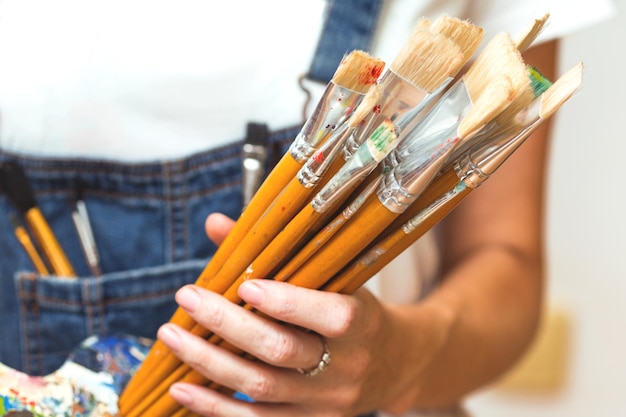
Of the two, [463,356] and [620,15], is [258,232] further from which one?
[620,15]

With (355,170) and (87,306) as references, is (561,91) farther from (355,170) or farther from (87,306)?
(87,306)

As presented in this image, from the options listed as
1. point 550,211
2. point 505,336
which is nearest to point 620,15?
point 550,211

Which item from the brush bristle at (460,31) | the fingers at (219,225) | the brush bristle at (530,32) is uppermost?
the brush bristle at (530,32)

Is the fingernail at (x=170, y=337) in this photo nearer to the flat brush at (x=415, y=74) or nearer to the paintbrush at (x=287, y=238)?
the paintbrush at (x=287, y=238)

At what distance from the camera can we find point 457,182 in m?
0.28

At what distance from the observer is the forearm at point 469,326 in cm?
44

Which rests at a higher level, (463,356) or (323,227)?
(323,227)

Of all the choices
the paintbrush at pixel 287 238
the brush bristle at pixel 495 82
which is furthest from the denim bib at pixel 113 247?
the brush bristle at pixel 495 82

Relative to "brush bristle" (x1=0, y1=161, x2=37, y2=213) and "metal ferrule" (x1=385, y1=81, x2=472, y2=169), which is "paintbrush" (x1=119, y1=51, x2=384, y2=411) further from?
"brush bristle" (x1=0, y1=161, x2=37, y2=213)

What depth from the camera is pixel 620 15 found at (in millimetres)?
827

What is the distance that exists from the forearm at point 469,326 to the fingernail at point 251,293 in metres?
0.12

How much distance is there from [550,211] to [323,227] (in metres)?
0.71

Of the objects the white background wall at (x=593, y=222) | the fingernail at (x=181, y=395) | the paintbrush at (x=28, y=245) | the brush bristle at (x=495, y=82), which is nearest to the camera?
the brush bristle at (x=495, y=82)

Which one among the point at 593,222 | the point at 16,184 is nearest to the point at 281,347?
the point at 16,184
